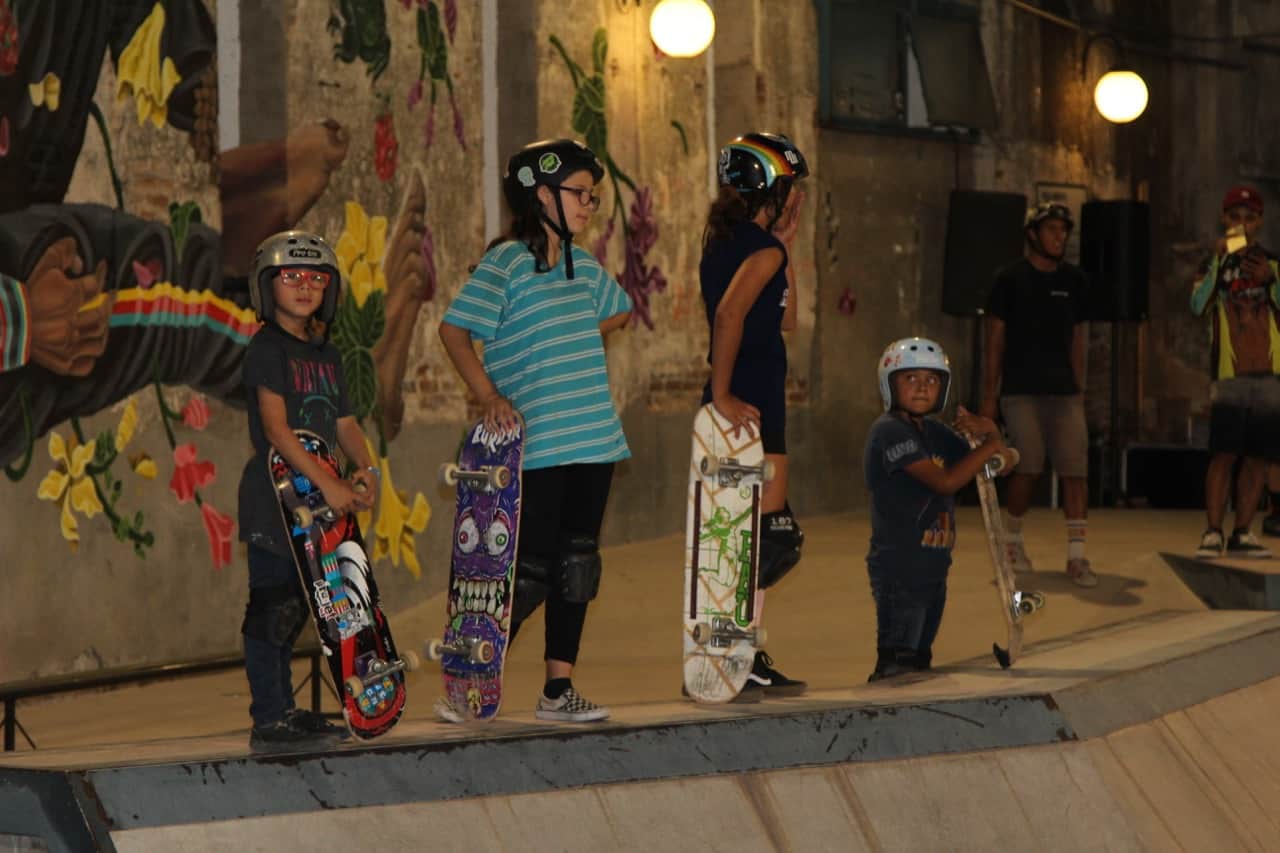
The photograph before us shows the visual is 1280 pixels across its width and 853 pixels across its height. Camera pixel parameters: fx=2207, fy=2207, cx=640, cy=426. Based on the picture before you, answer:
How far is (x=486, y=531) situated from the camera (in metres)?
5.58

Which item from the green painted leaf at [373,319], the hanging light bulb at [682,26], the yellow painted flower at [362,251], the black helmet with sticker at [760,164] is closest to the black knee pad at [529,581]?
the black helmet with sticker at [760,164]

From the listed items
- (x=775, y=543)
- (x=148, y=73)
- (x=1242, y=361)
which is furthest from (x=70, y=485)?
(x=1242, y=361)

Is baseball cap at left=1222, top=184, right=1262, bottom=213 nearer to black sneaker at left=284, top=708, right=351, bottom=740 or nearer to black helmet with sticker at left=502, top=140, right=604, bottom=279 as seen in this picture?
black helmet with sticker at left=502, top=140, right=604, bottom=279

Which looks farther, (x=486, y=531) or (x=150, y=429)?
(x=150, y=429)

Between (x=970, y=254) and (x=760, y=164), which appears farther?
(x=970, y=254)

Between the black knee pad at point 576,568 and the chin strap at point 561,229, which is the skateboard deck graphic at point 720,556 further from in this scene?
the chin strap at point 561,229

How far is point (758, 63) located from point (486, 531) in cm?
843

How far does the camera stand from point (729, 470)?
241 inches

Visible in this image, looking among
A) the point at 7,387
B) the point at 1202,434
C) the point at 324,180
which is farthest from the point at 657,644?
the point at 1202,434

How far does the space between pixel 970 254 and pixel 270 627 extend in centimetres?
1097

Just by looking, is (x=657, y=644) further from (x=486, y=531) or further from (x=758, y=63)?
(x=758, y=63)

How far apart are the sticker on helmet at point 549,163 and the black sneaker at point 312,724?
155 centimetres

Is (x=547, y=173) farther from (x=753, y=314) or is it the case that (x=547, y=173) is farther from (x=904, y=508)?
(x=904, y=508)

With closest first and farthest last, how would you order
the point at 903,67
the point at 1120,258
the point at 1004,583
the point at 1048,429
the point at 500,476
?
the point at 500,476
the point at 1004,583
the point at 1048,429
the point at 903,67
the point at 1120,258
